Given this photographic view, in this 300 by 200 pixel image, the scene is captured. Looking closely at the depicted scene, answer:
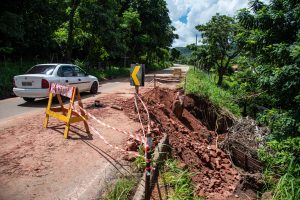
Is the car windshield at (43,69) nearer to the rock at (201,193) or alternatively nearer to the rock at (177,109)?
the rock at (177,109)

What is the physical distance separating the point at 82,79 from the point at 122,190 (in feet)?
26.9

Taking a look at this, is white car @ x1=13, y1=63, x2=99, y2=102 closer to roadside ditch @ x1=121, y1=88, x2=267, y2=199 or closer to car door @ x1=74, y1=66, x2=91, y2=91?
car door @ x1=74, y1=66, x2=91, y2=91

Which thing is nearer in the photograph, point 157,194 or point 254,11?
point 157,194

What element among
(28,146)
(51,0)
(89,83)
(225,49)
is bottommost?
(28,146)

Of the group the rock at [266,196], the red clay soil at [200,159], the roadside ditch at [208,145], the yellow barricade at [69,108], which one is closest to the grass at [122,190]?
the roadside ditch at [208,145]

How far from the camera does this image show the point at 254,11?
7031mm

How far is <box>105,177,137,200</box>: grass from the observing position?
13.8 feet

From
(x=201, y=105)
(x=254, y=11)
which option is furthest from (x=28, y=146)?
(x=201, y=105)

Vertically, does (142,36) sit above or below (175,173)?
above

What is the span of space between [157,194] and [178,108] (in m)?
6.26

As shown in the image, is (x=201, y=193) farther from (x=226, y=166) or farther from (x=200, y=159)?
(x=226, y=166)

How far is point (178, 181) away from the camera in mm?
4977

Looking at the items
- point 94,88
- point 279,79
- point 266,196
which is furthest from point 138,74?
point 94,88

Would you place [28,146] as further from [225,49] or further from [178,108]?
[225,49]
